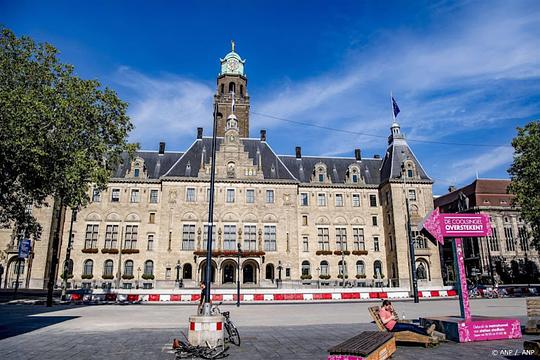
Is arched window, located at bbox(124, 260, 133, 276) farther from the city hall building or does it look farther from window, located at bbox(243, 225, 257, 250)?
window, located at bbox(243, 225, 257, 250)

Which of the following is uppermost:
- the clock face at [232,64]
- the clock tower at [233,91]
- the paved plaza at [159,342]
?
the clock face at [232,64]

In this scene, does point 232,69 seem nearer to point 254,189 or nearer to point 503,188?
point 254,189

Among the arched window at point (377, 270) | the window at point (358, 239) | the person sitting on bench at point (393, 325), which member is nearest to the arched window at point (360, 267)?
the arched window at point (377, 270)

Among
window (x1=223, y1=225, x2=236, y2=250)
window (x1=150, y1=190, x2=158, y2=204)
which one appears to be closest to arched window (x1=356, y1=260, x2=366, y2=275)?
window (x1=223, y1=225, x2=236, y2=250)

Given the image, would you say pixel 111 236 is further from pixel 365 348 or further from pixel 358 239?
pixel 365 348

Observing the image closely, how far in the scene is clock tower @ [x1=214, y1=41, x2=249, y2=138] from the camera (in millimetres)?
57781

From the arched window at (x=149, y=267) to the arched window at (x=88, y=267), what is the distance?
6.31 metres

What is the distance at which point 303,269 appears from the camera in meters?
45.7

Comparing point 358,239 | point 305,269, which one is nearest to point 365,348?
point 305,269

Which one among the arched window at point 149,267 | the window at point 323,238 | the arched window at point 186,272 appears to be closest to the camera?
the arched window at point 186,272

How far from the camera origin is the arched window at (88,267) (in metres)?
42.5

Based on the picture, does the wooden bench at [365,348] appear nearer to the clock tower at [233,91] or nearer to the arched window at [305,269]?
the arched window at [305,269]

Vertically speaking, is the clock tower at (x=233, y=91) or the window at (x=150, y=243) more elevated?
the clock tower at (x=233, y=91)

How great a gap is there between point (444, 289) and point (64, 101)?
3445cm
